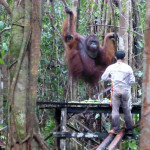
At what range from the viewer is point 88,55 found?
21.3 ft

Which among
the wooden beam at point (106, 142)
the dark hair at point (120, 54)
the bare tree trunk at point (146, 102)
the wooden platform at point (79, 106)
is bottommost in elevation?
the wooden beam at point (106, 142)

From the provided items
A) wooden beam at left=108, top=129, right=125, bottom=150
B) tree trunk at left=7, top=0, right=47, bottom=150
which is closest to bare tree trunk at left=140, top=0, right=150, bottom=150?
tree trunk at left=7, top=0, right=47, bottom=150

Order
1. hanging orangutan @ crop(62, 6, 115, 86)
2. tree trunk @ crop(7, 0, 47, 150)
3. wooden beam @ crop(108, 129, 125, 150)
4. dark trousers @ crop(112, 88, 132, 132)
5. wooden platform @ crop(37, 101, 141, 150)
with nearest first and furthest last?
tree trunk @ crop(7, 0, 47, 150) → wooden beam @ crop(108, 129, 125, 150) → dark trousers @ crop(112, 88, 132, 132) → wooden platform @ crop(37, 101, 141, 150) → hanging orangutan @ crop(62, 6, 115, 86)

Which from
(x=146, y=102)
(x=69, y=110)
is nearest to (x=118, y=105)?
(x=69, y=110)

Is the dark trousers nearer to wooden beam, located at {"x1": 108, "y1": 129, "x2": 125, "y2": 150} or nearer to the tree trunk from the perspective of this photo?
wooden beam, located at {"x1": 108, "y1": 129, "x2": 125, "y2": 150}

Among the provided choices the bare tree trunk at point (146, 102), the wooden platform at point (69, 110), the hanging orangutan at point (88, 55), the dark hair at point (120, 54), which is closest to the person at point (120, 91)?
the dark hair at point (120, 54)

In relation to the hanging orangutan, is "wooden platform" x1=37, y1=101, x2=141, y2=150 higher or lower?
lower

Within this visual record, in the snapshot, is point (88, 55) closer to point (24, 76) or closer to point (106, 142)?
point (106, 142)

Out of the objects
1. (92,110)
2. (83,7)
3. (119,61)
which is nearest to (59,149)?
(92,110)

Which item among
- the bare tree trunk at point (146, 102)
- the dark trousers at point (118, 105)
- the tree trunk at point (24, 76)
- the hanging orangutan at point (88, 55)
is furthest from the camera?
the hanging orangutan at point (88, 55)

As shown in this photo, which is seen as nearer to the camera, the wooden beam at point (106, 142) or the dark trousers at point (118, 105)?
the wooden beam at point (106, 142)

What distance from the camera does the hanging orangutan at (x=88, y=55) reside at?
20.0ft

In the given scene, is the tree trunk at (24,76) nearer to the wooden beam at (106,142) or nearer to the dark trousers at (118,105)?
the wooden beam at (106,142)

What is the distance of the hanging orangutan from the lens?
611 cm
